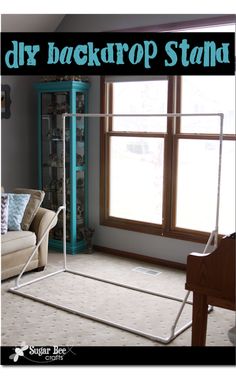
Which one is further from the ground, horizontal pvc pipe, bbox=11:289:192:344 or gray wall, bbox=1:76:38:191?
gray wall, bbox=1:76:38:191

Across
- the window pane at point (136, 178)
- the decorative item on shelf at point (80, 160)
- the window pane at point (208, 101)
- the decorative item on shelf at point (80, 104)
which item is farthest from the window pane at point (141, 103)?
the decorative item on shelf at point (80, 160)

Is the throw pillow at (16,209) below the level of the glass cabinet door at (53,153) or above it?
below

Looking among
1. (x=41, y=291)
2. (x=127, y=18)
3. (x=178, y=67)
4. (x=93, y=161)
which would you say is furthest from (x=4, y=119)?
(x=178, y=67)

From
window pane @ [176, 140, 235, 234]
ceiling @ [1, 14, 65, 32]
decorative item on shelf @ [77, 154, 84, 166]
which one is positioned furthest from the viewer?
decorative item on shelf @ [77, 154, 84, 166]

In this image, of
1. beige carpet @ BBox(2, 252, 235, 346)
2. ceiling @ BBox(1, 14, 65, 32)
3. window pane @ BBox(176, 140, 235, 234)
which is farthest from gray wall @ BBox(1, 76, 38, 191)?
window pane @ BBox(176, 140, 235, 234)

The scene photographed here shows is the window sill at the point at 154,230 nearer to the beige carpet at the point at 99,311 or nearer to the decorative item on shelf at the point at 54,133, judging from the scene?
the beige carpet at the point at 99,311

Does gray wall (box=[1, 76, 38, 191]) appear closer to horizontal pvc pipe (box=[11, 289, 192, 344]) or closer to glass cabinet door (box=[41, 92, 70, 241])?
glass cabinet door (box=[41, 92, 70, 241])

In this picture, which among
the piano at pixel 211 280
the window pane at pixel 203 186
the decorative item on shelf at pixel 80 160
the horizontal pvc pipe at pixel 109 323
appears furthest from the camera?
the decorative item on shelf at pixel 80 160

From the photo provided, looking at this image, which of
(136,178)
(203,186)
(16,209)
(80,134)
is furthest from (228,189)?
(16,209)

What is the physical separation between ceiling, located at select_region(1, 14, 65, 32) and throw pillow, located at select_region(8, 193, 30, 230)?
175 cm

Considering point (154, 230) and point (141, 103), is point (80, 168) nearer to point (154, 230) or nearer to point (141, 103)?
point (141, 103)

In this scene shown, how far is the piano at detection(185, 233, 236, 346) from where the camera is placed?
94.5 inches

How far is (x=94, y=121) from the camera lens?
16.6ft

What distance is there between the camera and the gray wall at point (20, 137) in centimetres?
517
